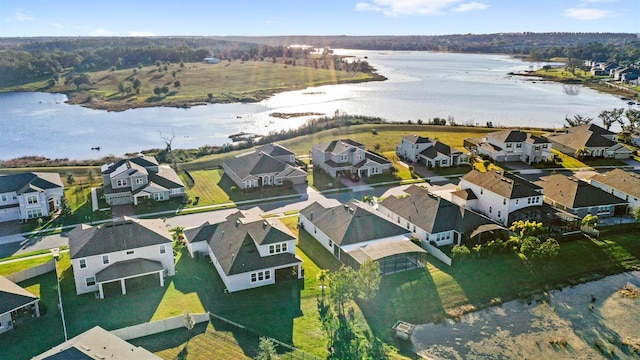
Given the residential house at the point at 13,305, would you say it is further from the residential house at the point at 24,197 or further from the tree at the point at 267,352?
the residential house at the point at 24,197

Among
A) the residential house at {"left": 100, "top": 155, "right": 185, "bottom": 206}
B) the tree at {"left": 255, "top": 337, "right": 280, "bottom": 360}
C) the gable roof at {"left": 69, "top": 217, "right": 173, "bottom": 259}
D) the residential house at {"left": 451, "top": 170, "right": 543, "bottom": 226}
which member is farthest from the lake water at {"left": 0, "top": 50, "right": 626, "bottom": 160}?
the tree at {"left": 255, "top": 337, "right": 280, "bottom": 360}

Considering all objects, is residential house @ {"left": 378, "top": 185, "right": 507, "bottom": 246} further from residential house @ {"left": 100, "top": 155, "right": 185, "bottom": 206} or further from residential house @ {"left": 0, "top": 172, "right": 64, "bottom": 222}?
residential house @ {"left": 0, "top": 172, "right": 64, "bottom": 222}

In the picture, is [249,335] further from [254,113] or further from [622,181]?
[254,113]

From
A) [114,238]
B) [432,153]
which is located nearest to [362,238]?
[114,238]

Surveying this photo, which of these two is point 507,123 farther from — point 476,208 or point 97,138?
point 97,138

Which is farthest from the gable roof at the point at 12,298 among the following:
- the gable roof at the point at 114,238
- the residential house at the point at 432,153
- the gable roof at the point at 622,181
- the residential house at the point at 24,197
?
the gable roof at the point at 622,181

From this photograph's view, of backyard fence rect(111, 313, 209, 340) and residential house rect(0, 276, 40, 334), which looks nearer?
backyard fence rect(111, 313, 209, 340)
